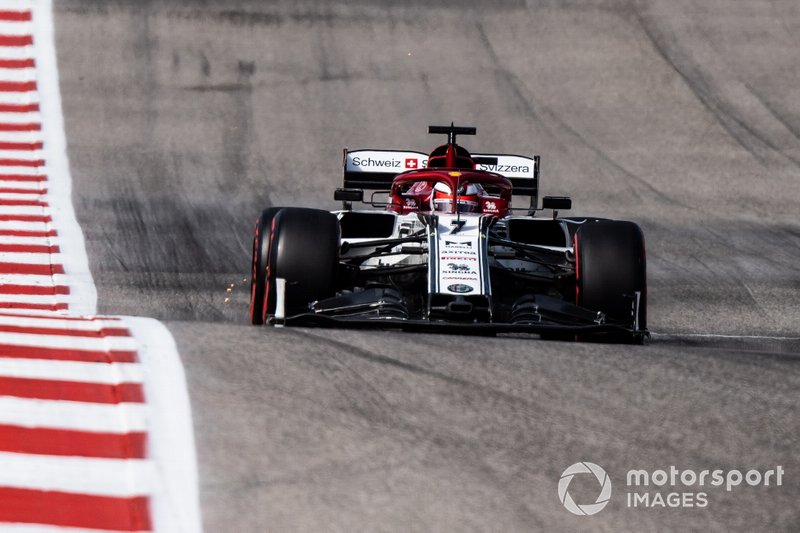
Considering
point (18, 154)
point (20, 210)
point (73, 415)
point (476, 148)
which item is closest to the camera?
point (73, 415)

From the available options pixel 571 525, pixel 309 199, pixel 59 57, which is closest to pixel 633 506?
pixel 571 525

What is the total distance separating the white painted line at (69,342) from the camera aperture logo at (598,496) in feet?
6.47

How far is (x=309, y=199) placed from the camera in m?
13.1

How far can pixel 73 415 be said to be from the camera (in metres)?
4.59

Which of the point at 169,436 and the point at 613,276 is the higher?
the point at 613,276

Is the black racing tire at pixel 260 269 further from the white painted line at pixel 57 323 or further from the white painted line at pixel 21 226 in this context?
the white painted line at pixel 21 226

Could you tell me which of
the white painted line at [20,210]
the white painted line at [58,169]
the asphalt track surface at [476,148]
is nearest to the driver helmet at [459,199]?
the asphalt track surface at [476,148]

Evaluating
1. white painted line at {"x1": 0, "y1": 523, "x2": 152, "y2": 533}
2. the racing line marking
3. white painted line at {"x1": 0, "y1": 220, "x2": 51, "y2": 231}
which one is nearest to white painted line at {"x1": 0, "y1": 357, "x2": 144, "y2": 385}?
the racing line marking

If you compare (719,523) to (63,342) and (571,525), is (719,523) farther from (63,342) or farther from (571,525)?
(63,342)

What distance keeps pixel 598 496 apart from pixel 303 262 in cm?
336

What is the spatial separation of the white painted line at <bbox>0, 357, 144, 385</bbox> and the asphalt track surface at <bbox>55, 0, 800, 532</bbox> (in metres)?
0.29

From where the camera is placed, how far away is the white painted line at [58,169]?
32.5ft

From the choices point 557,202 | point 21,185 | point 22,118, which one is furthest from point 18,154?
point 557,202

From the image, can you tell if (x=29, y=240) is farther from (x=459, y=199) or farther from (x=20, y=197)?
(x=459, y=199)
